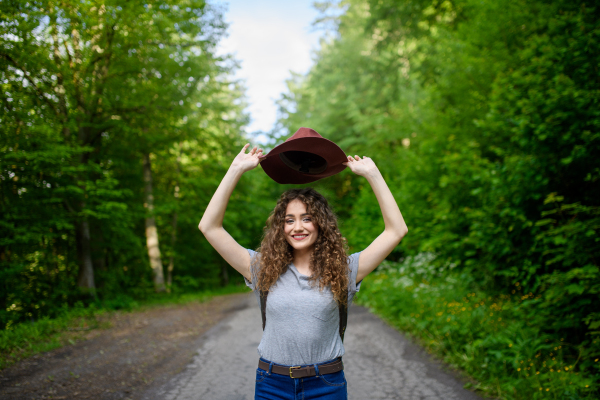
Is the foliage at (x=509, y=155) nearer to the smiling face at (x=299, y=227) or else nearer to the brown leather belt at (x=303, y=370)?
the brown leather belt at (x=303, y=370)

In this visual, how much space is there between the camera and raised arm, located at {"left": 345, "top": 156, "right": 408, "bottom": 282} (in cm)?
220

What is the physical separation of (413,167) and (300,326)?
399 inches

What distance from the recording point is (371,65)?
50.5ft

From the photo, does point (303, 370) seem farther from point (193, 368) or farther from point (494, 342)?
point (193, 368)

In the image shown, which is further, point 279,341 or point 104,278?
point 104,278

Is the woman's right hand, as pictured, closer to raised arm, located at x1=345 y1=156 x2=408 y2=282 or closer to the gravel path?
raised arm, located at x1=345 y1=156 x2=408 y2=282

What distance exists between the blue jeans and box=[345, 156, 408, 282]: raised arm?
571 mm

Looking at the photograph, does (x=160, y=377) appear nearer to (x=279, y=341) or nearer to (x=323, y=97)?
(x=279, y=341)

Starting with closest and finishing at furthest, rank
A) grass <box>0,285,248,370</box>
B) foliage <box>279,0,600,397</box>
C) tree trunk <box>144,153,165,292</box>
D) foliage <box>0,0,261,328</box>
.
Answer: foliage <box>279,0,600,397</box>
grass <box>0,285,248,370</box>
foliage <box>0,0,261,328</box>
tree trunk <box>144,153,165,292</box>

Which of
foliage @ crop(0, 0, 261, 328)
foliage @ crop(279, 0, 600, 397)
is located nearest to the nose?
foliage @ crop(279, 0, 600, 397)

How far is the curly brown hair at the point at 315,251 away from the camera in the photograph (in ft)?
7.01

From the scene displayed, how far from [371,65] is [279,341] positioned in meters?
14.9

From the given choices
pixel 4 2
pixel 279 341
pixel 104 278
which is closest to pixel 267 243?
pixel 279 341

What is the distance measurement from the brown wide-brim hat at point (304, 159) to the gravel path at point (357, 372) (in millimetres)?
2957
